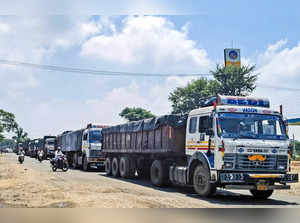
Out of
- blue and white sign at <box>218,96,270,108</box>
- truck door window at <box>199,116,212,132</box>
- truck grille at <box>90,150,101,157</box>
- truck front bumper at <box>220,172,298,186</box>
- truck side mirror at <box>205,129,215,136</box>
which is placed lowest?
truck front bumper at <box>220,172,298,186</box>

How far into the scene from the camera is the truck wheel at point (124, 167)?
20234 millimetres

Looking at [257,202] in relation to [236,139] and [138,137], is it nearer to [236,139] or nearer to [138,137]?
[236,139]

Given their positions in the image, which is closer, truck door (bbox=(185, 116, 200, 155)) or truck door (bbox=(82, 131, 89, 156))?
truck door (bbox=(185, 116, 200, 155))

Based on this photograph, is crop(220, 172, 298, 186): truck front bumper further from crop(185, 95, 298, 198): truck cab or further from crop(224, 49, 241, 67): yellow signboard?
crop(224, 49, 241, 67): yellow signboard

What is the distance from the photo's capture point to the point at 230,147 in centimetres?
1197

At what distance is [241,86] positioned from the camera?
2058 inches

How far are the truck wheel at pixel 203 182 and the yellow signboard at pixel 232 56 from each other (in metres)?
42.0

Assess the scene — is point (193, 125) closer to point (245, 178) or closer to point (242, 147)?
point (242, 147)

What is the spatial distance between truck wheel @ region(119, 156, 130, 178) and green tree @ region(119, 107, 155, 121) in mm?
76864

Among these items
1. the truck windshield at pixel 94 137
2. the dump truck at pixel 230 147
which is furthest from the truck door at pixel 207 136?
the truck windshield at pixel 94 137

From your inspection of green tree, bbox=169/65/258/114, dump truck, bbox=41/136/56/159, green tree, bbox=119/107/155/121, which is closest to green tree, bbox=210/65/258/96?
green tree, bbox=169/65/258/114

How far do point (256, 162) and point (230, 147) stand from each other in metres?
0.93

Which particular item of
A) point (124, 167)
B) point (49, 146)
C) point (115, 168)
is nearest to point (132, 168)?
point (124, 167)

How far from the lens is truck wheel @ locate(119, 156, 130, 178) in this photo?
66.4 feet
